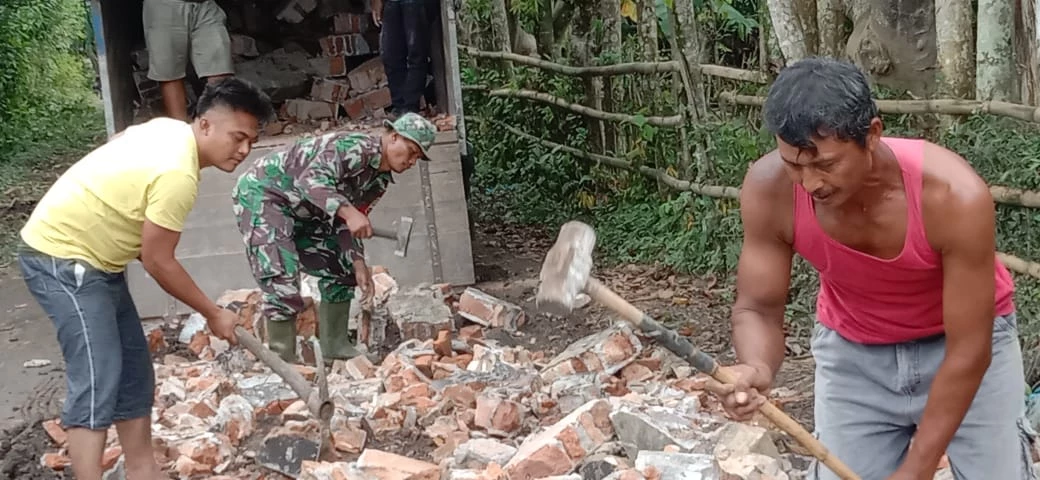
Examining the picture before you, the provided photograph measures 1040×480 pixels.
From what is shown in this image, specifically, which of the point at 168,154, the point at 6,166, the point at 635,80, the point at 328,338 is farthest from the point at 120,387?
the point at 6,166

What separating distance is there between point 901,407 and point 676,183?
461cm

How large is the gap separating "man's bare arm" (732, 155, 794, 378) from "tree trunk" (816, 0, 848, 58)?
3457 millimetres

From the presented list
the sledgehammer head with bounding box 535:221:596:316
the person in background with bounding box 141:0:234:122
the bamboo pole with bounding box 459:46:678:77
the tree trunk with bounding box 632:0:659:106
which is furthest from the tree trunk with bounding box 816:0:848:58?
the person in background with bounding box 141:0:234:122

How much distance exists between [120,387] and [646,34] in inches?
215

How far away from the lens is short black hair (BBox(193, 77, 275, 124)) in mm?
3542

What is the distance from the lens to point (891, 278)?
88.7 inches

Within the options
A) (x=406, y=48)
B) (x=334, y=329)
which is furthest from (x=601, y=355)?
(x=406, y=48)

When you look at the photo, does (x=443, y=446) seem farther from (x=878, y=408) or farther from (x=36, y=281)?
(x=878, y=408)

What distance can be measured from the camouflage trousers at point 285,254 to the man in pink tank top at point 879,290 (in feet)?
9.87

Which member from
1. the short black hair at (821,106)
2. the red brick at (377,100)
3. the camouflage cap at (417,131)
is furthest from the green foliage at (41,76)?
the short black hair at (821,106)

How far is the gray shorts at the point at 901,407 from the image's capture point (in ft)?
7.67

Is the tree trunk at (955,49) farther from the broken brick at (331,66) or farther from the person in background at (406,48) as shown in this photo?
the broken brick at (331,66)

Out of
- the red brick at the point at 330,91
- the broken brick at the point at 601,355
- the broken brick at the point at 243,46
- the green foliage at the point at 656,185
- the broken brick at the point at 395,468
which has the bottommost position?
the broken brick at the point at 601,355

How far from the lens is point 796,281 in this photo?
557 cm
